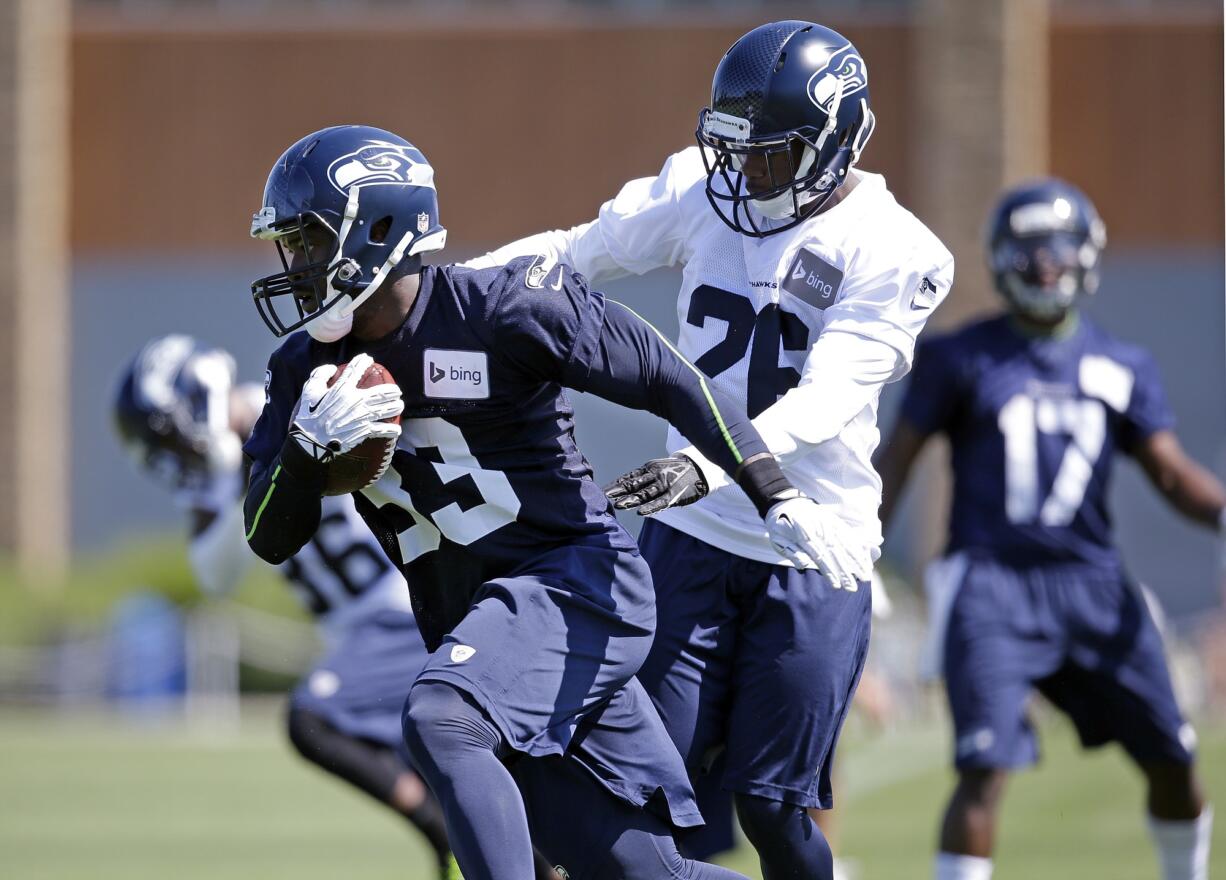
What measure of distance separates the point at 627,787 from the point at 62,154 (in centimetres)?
2051

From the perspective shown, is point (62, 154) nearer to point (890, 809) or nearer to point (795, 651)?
point (890, 809)

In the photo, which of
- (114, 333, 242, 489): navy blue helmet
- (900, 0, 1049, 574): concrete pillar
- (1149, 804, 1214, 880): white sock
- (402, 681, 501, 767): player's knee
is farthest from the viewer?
(900, 0, 1049, 574): concrete pillar

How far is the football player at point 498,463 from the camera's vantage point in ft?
13.1

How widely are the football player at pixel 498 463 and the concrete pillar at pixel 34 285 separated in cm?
1958

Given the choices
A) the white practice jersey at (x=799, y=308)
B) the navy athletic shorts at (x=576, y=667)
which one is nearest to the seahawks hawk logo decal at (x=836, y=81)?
the white practice jersey at (x=799, y=308)

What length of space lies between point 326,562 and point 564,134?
52.0 feet

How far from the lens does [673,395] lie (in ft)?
13.6

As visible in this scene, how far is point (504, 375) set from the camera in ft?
13.4

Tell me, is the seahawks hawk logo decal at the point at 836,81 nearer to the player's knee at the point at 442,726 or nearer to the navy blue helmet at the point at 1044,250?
the player's knee at the point at 442,726

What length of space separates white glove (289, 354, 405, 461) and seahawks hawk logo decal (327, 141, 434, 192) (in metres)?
0.41

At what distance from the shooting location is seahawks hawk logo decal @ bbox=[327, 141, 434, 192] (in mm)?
4066

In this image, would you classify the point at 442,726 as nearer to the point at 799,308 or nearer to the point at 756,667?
the point at 756,667

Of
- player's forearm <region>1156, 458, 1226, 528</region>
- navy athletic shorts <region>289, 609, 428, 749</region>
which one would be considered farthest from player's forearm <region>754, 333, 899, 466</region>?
navy athletic shorts <region>289, 609, 428, 749</region>

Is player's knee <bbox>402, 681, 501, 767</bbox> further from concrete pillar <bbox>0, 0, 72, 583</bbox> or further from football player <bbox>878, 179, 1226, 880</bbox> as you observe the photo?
concrete pillar <bbox>0, 0, 72, 583</bbox>
